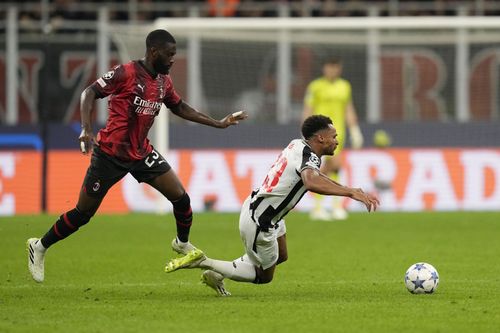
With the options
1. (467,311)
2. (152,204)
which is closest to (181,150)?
(152,204)

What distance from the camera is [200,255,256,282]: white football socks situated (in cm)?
1052

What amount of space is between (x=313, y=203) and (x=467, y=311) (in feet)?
45.3

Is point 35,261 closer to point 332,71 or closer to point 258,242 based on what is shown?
point 258,242

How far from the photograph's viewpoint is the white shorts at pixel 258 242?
34.2 feet

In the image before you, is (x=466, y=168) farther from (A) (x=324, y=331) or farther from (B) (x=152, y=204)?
(A) (x=324, y=331)

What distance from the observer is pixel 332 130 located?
10.5 meters

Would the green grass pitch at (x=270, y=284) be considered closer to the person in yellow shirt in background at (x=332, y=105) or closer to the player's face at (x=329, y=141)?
the person in yellow shirt in background at (x=332, y=105)

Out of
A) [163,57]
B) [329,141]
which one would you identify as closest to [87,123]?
[163,57]

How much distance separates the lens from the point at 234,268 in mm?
10578

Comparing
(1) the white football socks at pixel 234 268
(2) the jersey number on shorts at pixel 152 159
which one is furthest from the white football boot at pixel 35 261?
(1) the white football socks at pixel 234 268

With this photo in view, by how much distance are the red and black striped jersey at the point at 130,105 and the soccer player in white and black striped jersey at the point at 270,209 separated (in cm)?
146

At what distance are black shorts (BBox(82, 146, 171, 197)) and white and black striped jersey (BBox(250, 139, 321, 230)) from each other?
1.44m

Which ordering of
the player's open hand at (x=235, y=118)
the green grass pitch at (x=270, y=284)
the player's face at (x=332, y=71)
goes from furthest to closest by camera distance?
the player's face at (x=332, y=71) → the player's open hand at (x=235, y=118) → the green grass pitch at (x=270, y=284)

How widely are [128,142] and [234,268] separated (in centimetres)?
176
